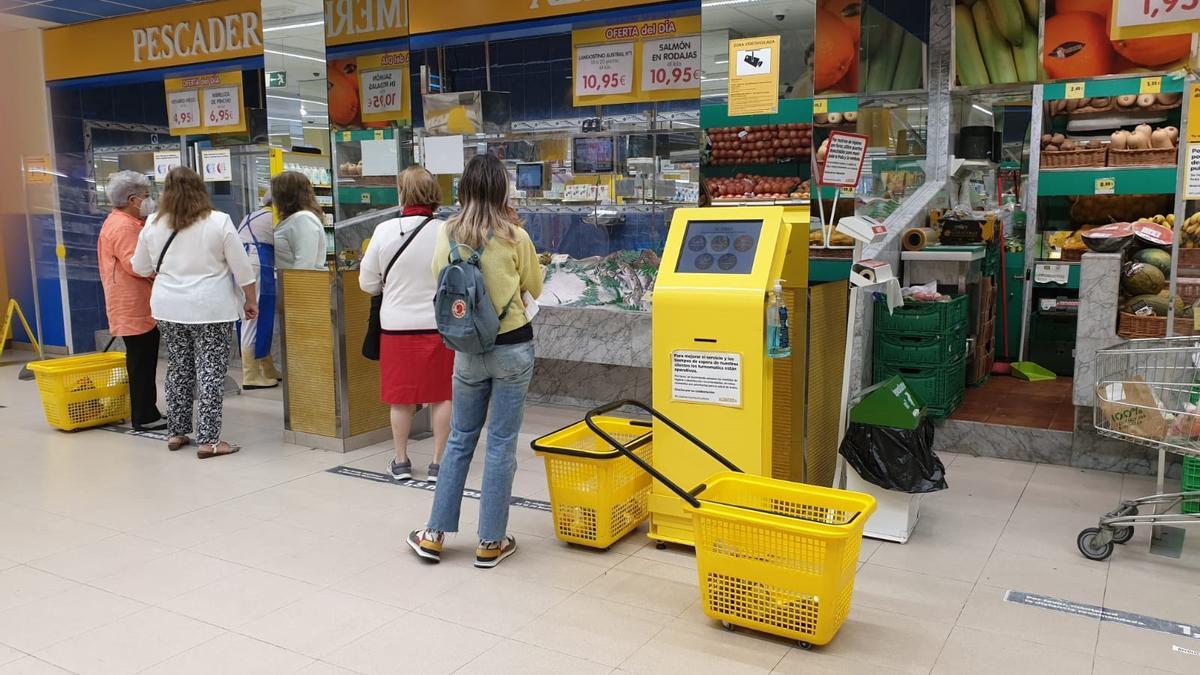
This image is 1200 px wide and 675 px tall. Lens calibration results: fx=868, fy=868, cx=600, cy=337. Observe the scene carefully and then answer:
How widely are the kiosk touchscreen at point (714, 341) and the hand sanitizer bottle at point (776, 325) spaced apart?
0.11 ft

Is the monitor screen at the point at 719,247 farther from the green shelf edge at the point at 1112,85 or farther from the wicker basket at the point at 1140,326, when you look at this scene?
the green shelf edge at the point at 1112,85

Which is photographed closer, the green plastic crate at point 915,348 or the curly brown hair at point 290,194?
the green plastic crate at point 915,348

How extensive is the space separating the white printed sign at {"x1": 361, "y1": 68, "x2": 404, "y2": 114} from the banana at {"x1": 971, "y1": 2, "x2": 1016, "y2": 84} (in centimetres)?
466

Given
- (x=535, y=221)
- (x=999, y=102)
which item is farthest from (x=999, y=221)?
(x=535, y=221)

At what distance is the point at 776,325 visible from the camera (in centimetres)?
344

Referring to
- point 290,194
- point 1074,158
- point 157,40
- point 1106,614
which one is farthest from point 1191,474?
point 157,40

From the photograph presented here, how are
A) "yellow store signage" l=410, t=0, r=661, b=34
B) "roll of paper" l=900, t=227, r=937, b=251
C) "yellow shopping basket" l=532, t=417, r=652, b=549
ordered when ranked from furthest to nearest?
"yellow store signage" l=410, t=0, r=661, b=34 < "roll of paper" l=900, t=227, r=937, b=251 < "yellow shopping basket" l=532, t=417, r=652, b=549

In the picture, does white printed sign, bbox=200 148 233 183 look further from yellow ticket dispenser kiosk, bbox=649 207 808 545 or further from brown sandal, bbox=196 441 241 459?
yellow ticket dispenser kiosk, bbox=649 207 808 545

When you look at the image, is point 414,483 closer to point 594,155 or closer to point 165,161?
point 594,155

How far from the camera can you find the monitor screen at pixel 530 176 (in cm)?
772

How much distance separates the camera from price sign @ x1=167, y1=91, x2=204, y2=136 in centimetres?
889

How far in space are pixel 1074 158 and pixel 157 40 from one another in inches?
337

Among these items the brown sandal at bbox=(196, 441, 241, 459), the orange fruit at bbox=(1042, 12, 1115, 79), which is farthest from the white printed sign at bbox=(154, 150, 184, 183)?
the orange fruit at bbox=(1042, 12, 1115, 79)

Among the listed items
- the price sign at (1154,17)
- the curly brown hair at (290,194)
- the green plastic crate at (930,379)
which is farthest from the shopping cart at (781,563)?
the curly brown hair at (290,194)
